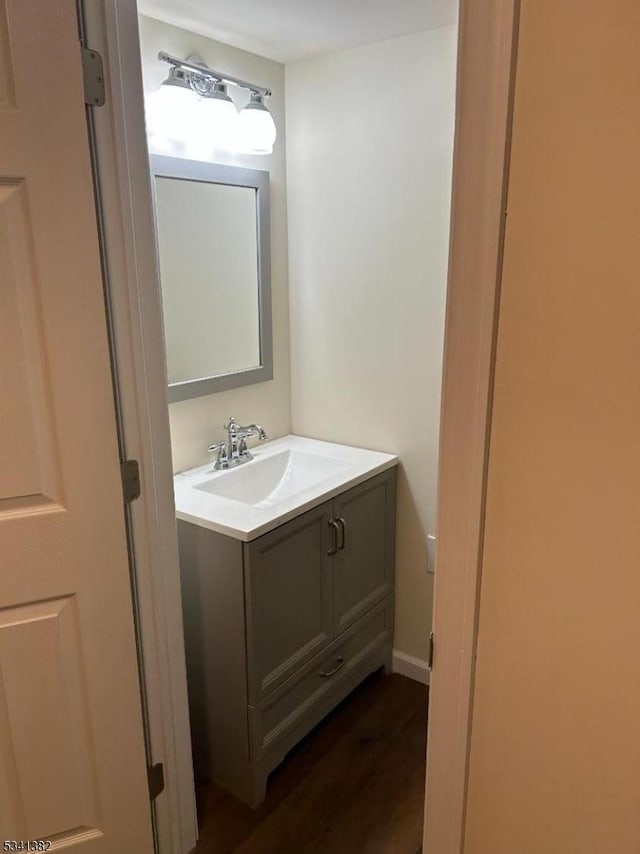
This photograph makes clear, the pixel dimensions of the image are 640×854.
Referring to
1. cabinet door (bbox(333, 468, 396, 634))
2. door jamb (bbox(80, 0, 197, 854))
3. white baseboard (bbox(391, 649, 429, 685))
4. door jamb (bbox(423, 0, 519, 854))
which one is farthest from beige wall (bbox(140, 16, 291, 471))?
door jamb (bbox(423, 0, 519, 854))

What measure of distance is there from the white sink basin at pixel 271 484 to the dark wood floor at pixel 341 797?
34.1 inches

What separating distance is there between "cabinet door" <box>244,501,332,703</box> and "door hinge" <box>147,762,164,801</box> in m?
0.31

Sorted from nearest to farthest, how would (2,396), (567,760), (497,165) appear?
1. (497,165)
2. (567,760)
3. (2,396)

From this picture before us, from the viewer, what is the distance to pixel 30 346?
1.18 meters

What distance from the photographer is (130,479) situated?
1409 millimetres

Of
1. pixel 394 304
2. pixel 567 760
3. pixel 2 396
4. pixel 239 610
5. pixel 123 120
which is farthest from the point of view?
pixel 394 304

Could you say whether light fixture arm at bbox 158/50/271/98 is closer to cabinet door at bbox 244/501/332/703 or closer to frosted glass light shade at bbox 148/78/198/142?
frosted glass light shade at bbox 148/78/198/142

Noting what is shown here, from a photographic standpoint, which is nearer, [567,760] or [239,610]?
[567,760]

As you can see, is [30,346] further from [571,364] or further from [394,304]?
[394,304]

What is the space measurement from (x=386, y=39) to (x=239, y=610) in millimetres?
1811


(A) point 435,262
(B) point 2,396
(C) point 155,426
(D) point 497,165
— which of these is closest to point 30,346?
(B) point 2,396

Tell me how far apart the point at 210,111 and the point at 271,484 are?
1232 mm

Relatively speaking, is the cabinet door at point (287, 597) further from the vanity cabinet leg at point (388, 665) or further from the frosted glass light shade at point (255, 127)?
the frosted glass light shade at point (255, 127)

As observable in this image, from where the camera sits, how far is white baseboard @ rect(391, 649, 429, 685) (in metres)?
2.49
